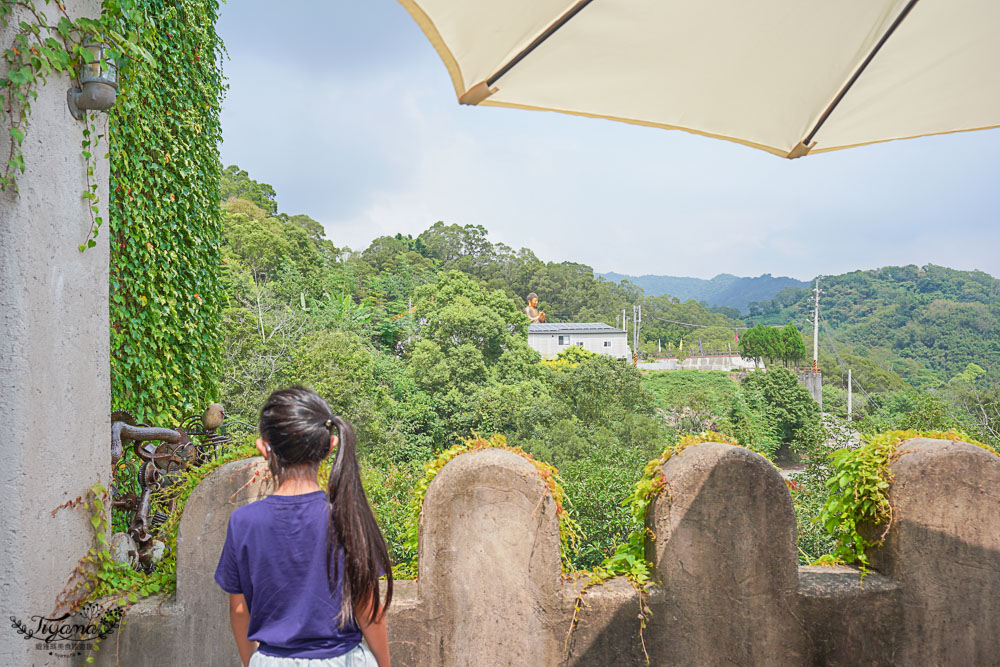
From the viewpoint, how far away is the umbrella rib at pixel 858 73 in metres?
1.33

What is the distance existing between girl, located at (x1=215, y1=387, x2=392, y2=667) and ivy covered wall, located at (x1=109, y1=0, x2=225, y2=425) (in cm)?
252

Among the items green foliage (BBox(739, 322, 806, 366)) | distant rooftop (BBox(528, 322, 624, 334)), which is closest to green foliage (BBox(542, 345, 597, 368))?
distant rooftop (BBox(528, 322, 624, 334))

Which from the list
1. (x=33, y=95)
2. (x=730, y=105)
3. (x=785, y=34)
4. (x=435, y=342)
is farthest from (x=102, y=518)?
(x=435, y=342)

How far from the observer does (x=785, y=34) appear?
1362 mm

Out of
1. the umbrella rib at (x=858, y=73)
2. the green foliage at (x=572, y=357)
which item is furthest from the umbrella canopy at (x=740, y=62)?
the green foliage at (x=572, y=357)

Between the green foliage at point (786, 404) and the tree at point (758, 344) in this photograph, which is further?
the tree at point (758, 344)

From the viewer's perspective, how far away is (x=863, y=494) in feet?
6.61

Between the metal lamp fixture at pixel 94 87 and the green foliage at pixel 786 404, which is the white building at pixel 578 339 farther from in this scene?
the metal lamp fixture at pixel 94 87

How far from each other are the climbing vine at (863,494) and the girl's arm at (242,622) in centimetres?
183

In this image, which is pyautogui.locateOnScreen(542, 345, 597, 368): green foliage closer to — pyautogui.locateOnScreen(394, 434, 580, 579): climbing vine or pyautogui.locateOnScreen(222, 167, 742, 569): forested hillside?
pyautogui.locateOnScreen(222, 167, 742, 569): forested hillside

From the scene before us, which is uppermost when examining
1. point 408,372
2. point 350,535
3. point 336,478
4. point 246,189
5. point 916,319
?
point 246,189

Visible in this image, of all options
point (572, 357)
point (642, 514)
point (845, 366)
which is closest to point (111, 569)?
point (642, 514)

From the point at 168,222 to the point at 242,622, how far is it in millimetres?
3337

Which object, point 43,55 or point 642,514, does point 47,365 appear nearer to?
point 43,55
